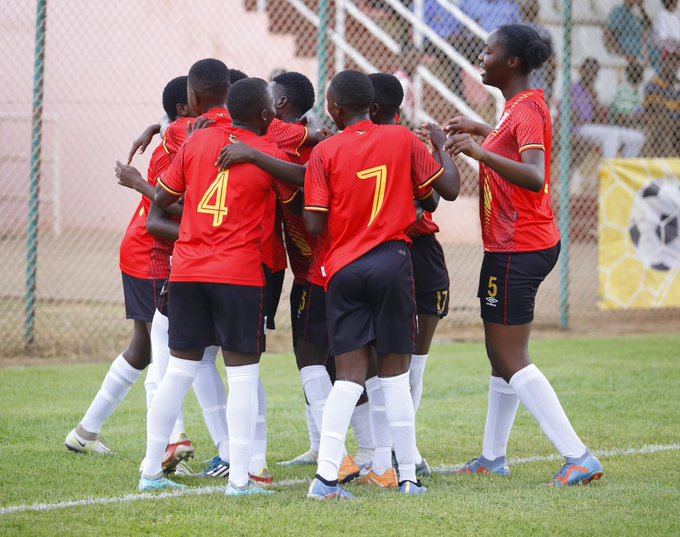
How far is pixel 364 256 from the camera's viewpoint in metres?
4.91

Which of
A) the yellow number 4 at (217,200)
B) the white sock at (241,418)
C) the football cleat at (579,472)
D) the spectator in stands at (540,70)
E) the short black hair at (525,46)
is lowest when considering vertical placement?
the football cleat at (579,472)

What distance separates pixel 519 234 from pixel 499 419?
1.01 metres

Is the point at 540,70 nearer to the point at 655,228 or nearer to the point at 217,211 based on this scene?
the point at 655,228

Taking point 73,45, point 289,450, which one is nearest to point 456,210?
point 73,45

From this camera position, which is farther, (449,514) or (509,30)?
(509,30)

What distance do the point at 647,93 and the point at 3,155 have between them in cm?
941

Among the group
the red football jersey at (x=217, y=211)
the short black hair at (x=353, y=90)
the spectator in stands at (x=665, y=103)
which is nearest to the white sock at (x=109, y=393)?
the red football jersey at (x=217, y=211)

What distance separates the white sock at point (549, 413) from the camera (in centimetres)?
522

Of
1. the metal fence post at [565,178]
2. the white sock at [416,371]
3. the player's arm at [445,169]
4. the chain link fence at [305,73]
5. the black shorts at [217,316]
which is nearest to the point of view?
the black shorts at [217,316]

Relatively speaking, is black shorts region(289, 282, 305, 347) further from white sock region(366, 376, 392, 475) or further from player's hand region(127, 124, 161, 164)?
player's hand region(127, 124, 161, 164)

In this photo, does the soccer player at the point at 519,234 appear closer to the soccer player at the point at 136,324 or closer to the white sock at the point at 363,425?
the white sock at the point at 363,425

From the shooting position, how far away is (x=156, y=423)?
5047 mm

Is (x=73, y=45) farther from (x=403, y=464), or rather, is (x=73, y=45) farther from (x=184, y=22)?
(x=403, y=464)

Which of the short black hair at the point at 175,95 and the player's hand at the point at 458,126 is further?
the short black hair at the point at 175,95
